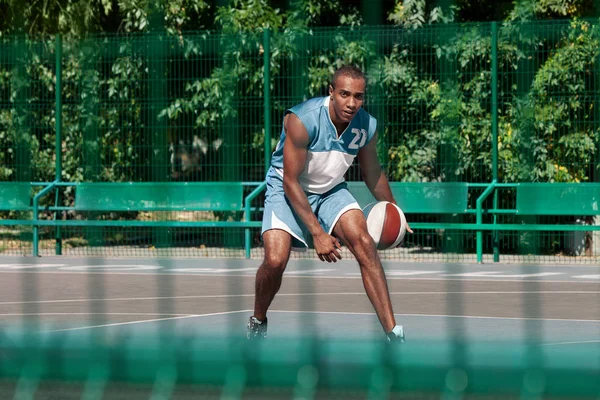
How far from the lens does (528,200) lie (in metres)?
13.9

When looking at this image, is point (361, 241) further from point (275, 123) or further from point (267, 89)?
point (275, 123)

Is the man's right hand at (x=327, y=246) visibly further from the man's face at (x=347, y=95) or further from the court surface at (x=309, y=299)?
the court surface at (x=309, y=299)

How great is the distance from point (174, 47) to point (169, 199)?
187 centimetres

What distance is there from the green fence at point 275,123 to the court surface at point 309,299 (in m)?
0.72

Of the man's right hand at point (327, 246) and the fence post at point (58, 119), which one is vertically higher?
the fence post at point (58, 119)

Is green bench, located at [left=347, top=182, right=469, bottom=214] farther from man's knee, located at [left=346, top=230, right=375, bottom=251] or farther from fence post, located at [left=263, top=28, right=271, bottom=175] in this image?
man's knee, located at [left=346, top=230, right=375, bottom=251]

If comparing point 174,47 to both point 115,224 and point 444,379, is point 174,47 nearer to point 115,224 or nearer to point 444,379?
point 115,224

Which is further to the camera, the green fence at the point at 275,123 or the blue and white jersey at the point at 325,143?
the green fence at the point at 275,123

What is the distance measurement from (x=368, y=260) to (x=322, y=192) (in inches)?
22.5

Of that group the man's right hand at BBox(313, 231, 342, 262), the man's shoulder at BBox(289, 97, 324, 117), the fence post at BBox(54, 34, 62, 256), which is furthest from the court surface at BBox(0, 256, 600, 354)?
the man's shoulder at BBox(289, 97, 324, 117)

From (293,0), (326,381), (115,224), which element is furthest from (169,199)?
(326,381)


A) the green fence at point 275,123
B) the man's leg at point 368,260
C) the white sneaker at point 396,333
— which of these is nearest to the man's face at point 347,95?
the man's leg at point 368,260

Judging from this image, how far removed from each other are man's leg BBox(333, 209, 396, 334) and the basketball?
0.21m

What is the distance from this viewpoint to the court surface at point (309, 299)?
26.4 ft
